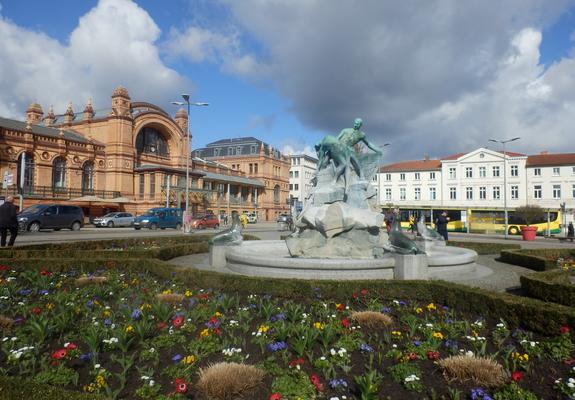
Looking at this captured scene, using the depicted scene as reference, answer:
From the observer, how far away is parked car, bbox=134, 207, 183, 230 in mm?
34938

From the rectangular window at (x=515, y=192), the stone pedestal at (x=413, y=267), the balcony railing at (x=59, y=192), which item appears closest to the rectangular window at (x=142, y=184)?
the balcony railing at (x=59, y=192)

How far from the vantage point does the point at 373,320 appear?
570cm

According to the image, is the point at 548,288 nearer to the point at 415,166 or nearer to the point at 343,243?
the point at 343,243

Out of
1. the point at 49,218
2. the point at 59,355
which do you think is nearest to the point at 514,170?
the point at 49,218

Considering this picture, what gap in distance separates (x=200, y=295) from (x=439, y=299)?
14.4 ft

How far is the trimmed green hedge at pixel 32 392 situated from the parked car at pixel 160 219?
32.8 meters

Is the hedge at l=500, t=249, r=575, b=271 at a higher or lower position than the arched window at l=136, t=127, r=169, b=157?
lower

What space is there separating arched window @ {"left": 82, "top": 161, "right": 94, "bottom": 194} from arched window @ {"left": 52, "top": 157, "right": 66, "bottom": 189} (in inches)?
90.5

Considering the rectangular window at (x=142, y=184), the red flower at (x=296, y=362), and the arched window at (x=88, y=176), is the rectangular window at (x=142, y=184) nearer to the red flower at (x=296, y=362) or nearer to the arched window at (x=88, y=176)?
the arched window at (x=88, y=176)

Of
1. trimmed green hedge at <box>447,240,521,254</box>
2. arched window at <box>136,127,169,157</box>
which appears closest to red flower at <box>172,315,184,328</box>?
trimmed green hedge at <box>447,240,521,254</box>

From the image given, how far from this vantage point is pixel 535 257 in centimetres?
1195

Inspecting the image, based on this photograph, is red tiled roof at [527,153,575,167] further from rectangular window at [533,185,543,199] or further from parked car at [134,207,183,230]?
parked car at [134,207,183,230]

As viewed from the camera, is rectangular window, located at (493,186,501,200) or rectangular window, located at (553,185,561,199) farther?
rectangular window, located at (493,186,501,200)

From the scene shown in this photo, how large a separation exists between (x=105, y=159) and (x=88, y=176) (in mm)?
2971
